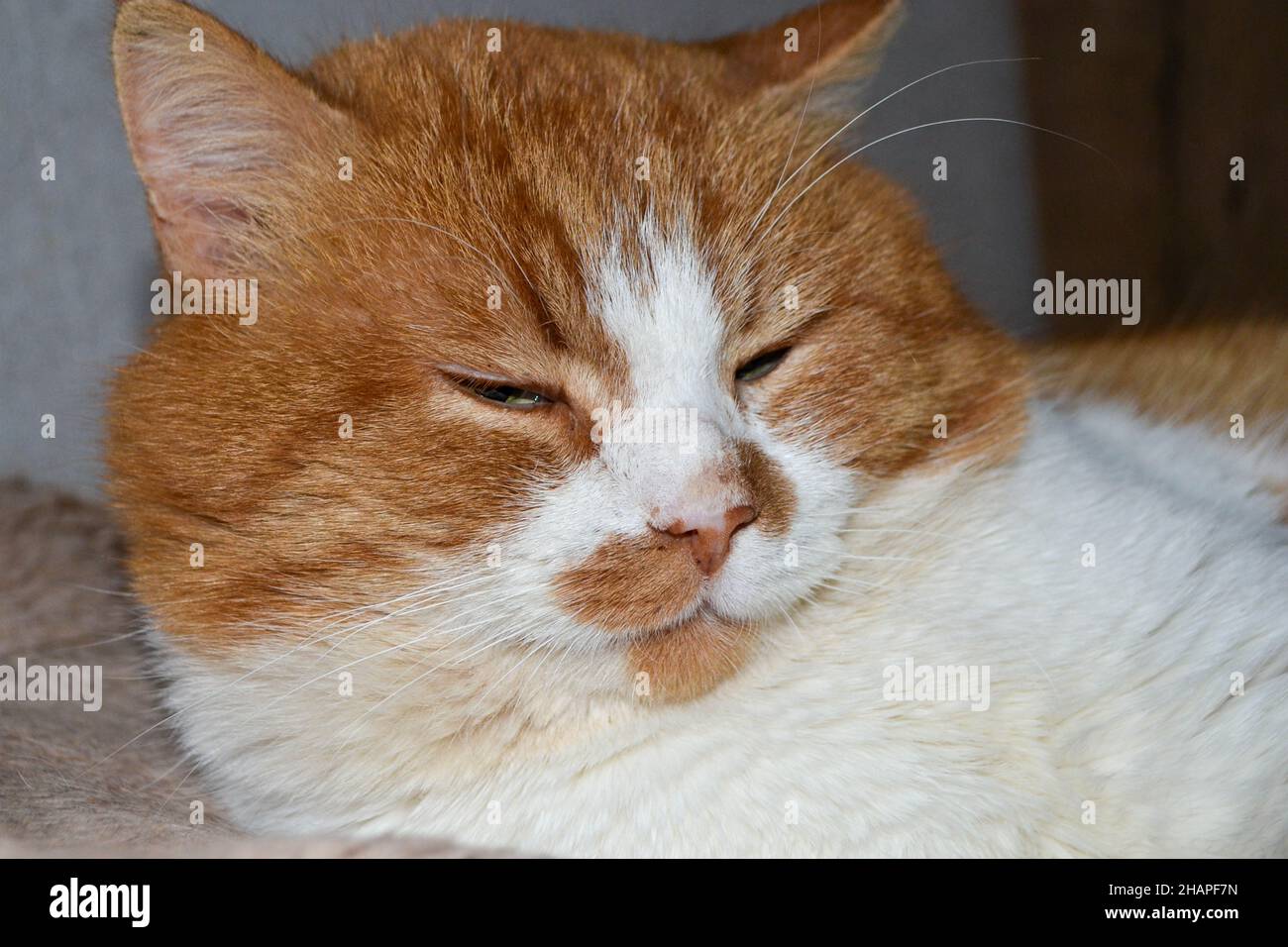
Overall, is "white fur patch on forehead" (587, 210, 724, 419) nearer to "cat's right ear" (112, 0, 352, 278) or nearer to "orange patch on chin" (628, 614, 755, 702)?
"orange patch on chin" (628, 614, 755, 702)

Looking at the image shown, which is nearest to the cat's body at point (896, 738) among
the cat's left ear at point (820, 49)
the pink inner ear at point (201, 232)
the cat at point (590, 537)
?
the cat at point (590, 537)

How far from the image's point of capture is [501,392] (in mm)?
1533

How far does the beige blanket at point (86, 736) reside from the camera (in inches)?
55.5

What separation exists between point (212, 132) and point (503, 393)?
1.79 ft

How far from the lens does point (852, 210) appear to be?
6.07 feet

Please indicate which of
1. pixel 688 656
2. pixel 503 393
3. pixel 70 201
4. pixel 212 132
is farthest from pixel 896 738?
pixel 70 201

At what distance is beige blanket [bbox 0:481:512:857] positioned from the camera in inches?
55.5

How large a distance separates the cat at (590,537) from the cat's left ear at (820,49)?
0.86ft

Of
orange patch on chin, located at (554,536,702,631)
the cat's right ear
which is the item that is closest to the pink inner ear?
the cat's right ear

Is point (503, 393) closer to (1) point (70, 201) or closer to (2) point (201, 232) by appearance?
(2) point (201, 232)

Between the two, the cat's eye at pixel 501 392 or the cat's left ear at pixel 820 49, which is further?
the cat's left ear at pixel 820 49

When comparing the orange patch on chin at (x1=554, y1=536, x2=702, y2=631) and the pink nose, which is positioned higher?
the pink nose

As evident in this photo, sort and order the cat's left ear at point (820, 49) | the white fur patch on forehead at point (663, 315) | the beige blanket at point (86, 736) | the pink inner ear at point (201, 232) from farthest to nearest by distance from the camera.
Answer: the cat's left ear at point (820, 49)
the pink inner ear at point (201, 232)
the white fur patch on forehead at point (663, 315)
the beige blanket at point (86, 736)

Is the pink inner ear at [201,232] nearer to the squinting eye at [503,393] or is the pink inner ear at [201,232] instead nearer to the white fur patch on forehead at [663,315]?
the squinting eye at [503,393]
